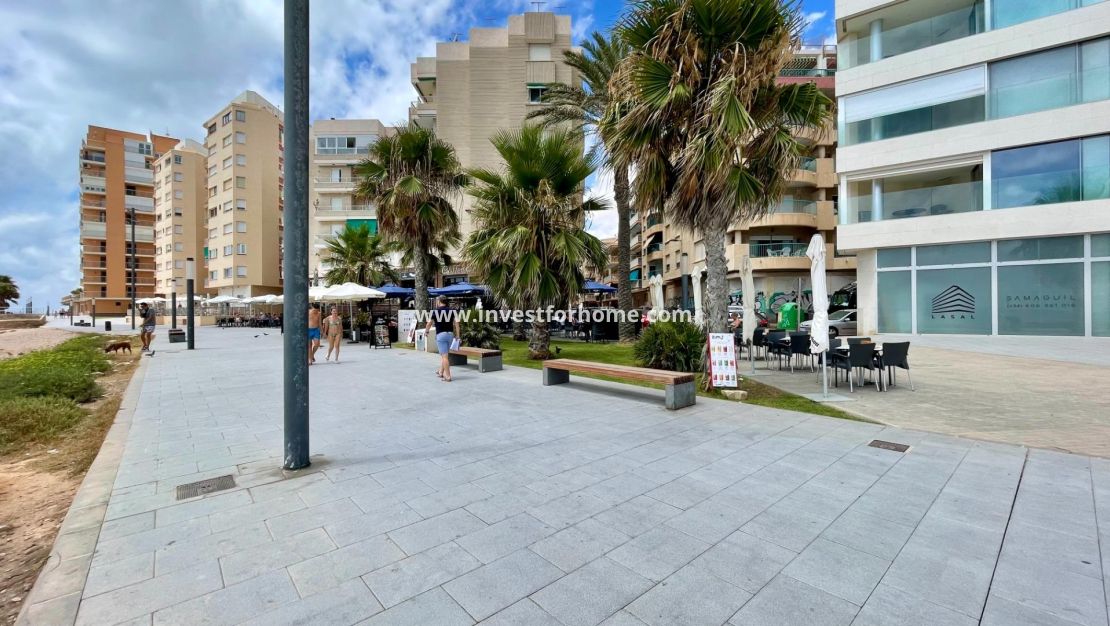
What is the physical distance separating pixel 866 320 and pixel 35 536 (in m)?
25.0

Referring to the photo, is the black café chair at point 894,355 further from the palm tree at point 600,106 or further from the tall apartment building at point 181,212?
the tall apartment building at point 181,212

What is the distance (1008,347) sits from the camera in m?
15.8

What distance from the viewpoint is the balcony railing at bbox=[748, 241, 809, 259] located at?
111ft

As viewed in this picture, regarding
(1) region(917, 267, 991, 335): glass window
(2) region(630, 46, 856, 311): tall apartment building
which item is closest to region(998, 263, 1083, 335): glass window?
(1) region(917, 267, 991, 335): glass window

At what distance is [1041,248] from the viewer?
17578mm

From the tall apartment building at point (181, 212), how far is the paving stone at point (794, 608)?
2933 inches

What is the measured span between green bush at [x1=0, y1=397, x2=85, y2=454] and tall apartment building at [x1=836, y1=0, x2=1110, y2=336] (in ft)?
82.6

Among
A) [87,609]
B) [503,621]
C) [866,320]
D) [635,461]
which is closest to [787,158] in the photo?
[635,461]

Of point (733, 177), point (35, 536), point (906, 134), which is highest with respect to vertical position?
point (906, 134)

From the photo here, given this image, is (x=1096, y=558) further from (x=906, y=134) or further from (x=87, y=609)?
(x=906, y=134)

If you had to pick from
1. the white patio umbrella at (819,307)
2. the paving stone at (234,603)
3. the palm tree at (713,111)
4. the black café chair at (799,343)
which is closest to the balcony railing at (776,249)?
the black café chair at (799,343)

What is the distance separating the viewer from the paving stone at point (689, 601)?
2365mm

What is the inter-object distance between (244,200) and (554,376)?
5736 cm

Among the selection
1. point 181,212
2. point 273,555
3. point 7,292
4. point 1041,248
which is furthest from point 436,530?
point 7,292
